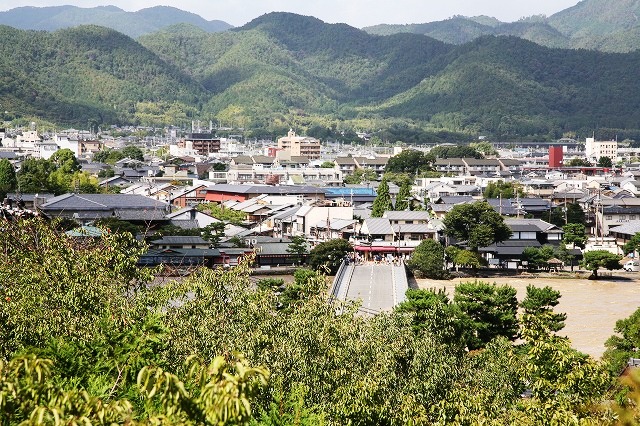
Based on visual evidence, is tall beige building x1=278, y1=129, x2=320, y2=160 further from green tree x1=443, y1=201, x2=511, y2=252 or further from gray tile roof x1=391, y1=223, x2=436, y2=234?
green tree x1=443, y1=201, x2=511, y2=252

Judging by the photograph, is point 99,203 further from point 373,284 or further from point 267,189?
point 267,189

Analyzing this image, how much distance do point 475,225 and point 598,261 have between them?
382 centimetres

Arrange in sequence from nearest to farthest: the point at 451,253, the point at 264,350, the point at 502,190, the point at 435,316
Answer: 1. the point at 264,350
2. the point at 435,316
3. the point at 451,253
4. the point at 502,190

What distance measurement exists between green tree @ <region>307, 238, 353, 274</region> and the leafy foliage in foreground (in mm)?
15412

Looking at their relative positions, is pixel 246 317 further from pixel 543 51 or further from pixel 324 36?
pixel 324 36

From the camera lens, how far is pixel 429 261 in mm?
27188

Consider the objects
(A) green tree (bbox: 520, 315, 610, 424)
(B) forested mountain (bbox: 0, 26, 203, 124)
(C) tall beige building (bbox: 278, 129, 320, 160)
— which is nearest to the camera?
(A) green tree (bbox: 520, 315, 610, 424)

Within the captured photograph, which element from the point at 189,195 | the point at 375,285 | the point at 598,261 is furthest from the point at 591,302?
the point at 189,195

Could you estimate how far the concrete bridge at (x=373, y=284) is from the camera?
66.6ft

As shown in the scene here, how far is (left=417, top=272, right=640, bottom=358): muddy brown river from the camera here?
1927cm

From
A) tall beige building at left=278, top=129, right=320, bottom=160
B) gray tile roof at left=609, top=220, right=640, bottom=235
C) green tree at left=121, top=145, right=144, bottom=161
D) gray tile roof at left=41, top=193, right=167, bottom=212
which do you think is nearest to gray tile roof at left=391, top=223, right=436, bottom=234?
gray tile roof at left=609, top=220, right=640, bottom=235

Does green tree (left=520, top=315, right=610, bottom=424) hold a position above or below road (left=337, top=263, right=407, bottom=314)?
above

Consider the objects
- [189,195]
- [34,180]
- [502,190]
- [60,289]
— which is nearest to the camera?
[60,289]

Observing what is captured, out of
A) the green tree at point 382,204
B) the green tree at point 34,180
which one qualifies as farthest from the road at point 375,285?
the green tree at point 34,180
